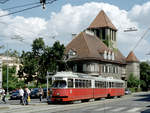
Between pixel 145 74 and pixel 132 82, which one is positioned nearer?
pixel 132 82

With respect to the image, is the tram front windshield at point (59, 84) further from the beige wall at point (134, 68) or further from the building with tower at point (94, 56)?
the beige wall at point (134, 68)

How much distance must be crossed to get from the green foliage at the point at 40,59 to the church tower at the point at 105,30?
105 feet

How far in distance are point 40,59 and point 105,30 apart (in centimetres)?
3712

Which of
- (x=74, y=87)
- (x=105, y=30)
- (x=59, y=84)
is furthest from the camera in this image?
(x=105, y=30)

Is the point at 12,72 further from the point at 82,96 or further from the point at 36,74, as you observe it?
the point at 82,96

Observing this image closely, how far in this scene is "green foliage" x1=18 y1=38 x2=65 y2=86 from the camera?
55.5 meters

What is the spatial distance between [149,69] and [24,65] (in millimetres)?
63866

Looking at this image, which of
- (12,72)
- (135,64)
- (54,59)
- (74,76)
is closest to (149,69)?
(135,64)

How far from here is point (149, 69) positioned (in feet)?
361

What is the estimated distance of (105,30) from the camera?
293 feet

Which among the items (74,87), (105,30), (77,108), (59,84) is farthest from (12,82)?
(77,108)

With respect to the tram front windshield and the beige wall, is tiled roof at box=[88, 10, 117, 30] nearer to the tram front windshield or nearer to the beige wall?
the beige wall

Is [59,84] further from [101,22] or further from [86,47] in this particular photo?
[101,22]

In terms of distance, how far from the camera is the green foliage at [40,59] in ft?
182
